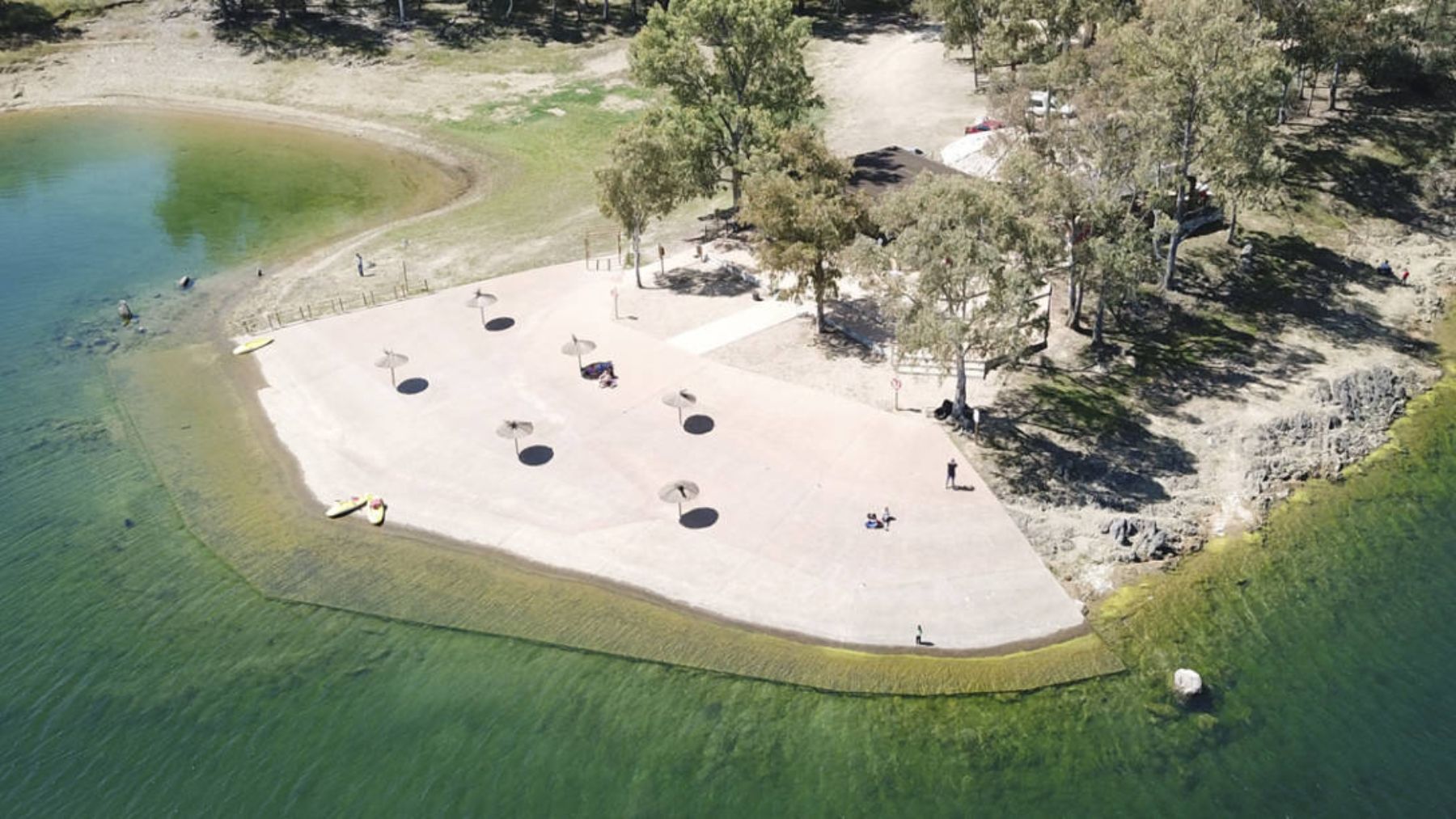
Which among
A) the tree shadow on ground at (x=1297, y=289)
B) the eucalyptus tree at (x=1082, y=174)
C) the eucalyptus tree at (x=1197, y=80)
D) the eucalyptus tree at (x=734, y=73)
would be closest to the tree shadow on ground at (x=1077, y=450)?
the eucalyptus tree at (x=1082, y=174)

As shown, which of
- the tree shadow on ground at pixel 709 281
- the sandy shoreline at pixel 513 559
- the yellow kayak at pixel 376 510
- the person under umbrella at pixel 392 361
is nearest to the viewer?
the sandy shoreline at pixel 513 559

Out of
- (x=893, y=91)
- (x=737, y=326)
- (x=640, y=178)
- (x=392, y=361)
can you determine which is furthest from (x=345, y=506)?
(x=893, y=91)

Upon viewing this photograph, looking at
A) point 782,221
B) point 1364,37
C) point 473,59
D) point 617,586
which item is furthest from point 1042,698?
point 473,59

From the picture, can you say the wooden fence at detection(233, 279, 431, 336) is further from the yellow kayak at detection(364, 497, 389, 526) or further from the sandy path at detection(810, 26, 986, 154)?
the sandy path at detection(810, 26, 986, 154)

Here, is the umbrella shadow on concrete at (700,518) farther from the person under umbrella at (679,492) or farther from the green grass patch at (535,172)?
the green grass patch at (535,172)

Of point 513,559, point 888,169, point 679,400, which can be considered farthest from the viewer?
point 888,169

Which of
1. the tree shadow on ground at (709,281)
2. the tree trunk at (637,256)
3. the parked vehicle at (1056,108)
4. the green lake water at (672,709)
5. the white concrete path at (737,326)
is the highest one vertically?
the parked vehicle at (1056,108)

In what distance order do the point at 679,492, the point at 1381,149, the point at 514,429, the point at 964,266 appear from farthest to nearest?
the point at 1381,149 < the point at 514,429 < the point at 964,266 < the point at 679,492

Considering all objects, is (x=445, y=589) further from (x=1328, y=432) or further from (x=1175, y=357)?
(x=1328, y=432)
